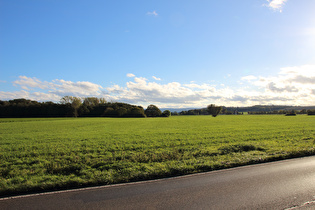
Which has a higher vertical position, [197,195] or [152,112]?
[152,112]

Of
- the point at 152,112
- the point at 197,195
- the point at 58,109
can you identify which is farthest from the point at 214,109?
the point at 197,195

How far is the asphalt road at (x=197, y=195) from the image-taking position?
479cm

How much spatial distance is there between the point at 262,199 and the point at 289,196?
89 cm

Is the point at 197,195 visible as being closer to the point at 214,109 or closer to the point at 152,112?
the point at 214,109

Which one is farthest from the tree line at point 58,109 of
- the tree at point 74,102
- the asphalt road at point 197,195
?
the asphalt road at point 197,195

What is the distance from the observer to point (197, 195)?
5344 mm

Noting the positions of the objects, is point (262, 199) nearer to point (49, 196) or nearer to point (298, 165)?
point (298, 165)

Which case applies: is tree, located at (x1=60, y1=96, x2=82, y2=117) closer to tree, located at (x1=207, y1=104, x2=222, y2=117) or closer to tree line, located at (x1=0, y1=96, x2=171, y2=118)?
tree line, located at (x1=0, y1=96, x2=171, y2=118)

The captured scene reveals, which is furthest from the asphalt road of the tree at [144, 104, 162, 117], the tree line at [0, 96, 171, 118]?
the tree at [144, 104, 162, 117]

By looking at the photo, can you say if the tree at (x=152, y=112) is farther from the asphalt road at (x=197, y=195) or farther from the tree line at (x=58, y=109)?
the asphalt road at (x=197, y=195)

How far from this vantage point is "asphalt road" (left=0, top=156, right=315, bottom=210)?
479 centimetres

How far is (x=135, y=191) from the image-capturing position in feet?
18.7

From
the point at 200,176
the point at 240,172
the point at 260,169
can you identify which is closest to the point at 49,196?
the point at 200,176

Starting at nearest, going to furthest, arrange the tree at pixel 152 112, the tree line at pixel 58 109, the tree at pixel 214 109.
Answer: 1. the tree line at pixel 58 109
2. the tree at pixel 214 109
3. the tree at pixel 152 112
